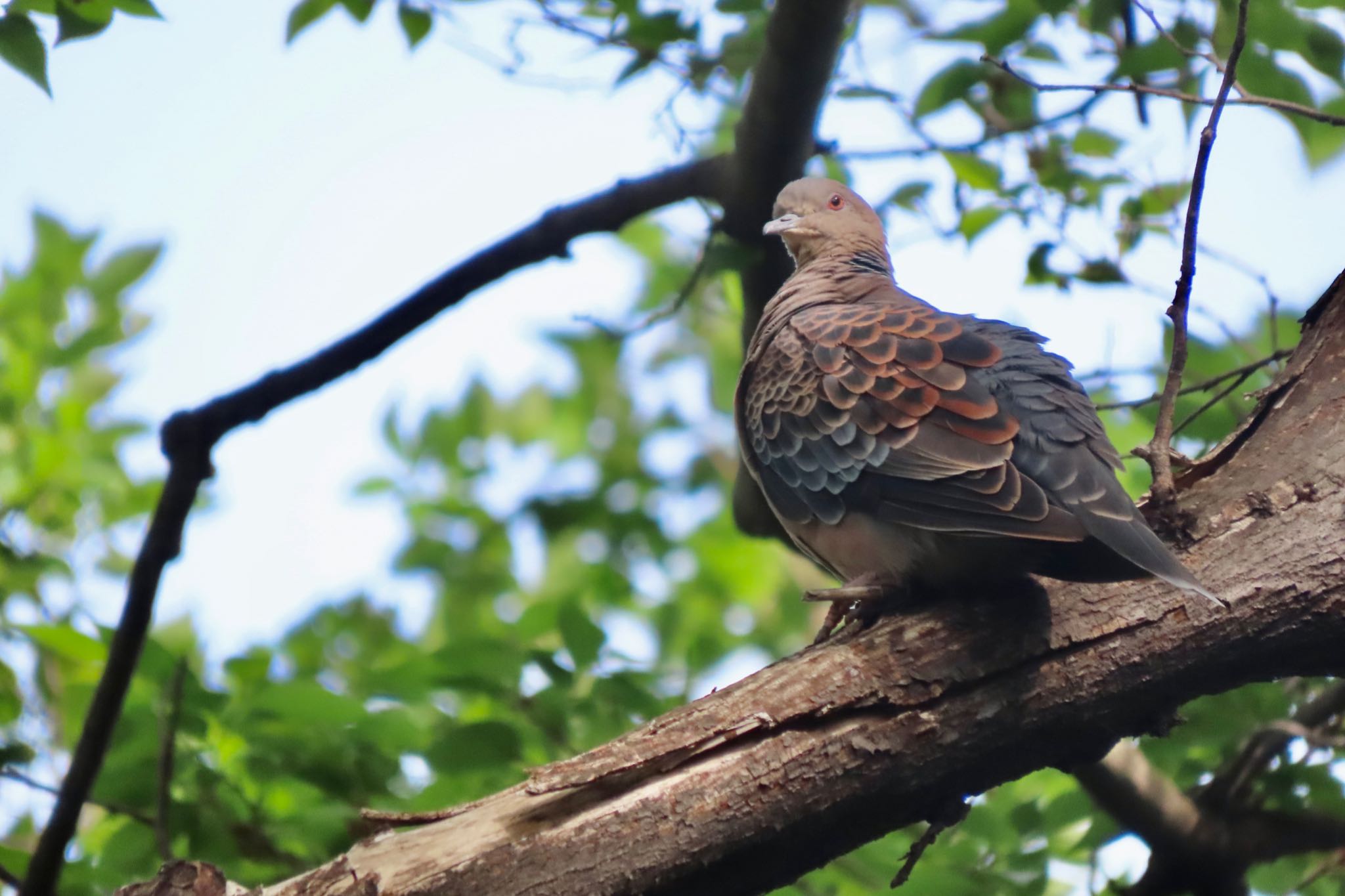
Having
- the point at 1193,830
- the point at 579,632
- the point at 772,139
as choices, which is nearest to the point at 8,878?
the point at 579,632

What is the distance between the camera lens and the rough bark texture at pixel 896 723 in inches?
88.0

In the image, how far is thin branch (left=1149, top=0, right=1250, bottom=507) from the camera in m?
2.55

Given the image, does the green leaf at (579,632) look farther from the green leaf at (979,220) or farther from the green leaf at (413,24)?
the green leaf at (413,24)

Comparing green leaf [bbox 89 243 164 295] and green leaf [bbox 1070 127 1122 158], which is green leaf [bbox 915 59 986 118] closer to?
green leaf [bbox 1070 127 1122 158]

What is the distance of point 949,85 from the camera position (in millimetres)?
3729

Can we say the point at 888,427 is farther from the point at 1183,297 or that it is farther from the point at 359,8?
the point at 359,8

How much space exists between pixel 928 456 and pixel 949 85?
Answer: 1.54m

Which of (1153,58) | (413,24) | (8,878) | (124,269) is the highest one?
(1153,58)

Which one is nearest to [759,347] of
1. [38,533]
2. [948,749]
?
[948,749]

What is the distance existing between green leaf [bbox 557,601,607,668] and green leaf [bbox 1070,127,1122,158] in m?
2.23

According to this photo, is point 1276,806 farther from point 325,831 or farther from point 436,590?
point 436,590

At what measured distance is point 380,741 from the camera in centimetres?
362

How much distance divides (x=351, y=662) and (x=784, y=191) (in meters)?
4.14

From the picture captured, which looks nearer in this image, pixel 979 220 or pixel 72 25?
pixel 72 25
